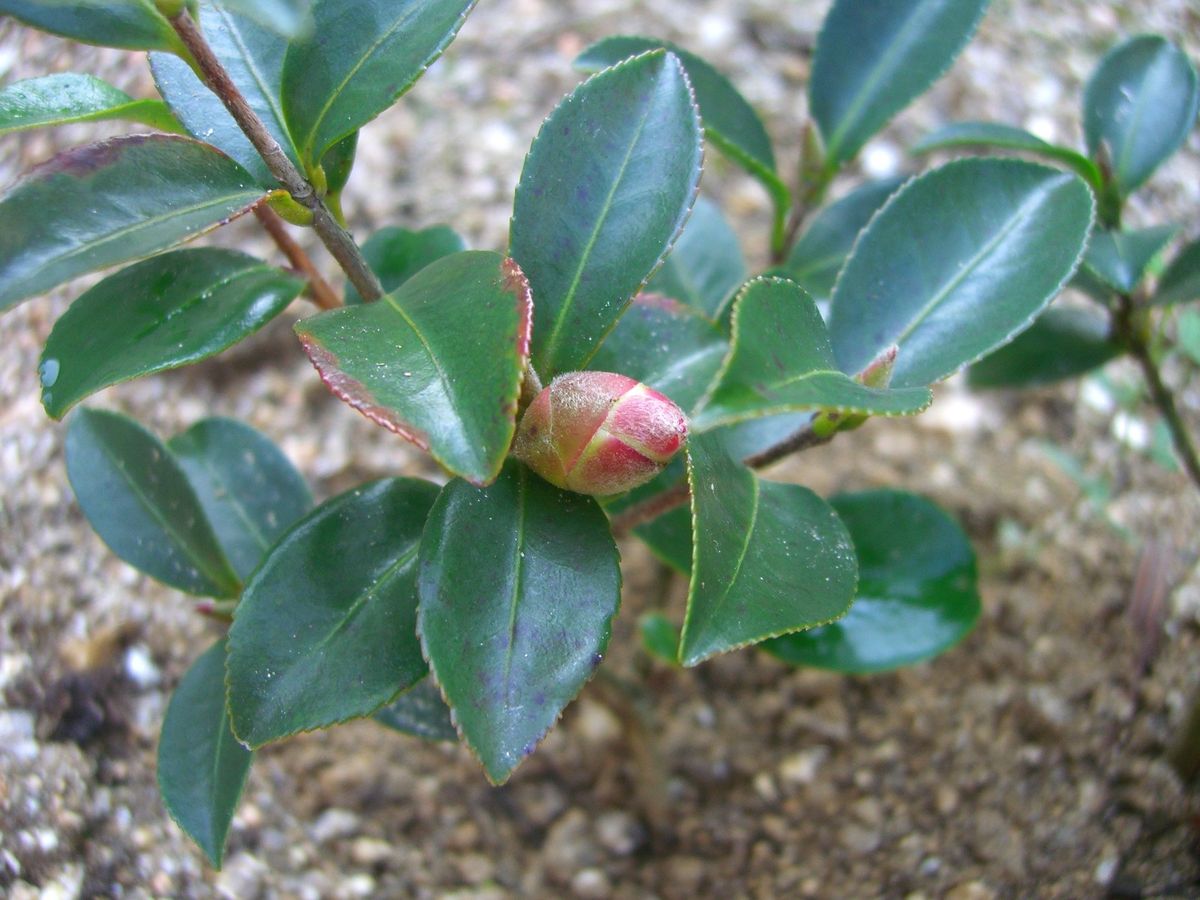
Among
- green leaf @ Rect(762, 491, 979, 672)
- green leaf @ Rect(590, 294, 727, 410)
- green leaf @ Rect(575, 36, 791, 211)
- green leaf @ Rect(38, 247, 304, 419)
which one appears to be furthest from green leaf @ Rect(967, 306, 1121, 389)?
green leaf @ Rect(38, 247, 304, 419)

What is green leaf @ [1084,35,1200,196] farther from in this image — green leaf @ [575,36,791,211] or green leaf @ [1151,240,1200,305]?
green leaf @ [575,36,791,211]

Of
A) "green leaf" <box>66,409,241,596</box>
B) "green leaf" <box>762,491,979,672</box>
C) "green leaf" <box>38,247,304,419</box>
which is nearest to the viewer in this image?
"green leaf" <box>38,247,304,419</box>

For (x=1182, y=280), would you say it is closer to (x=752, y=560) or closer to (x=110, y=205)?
(x=752, y=560)

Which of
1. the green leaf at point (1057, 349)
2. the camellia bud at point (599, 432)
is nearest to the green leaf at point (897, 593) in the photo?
the green leaf at point (1057, 349)

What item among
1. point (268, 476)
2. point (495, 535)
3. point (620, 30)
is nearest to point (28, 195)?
point (495, 535)

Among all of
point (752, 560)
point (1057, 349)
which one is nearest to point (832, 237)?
point (1057, 349)

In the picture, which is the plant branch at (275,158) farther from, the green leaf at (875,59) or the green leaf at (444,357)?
the green leaf at (875,59)
